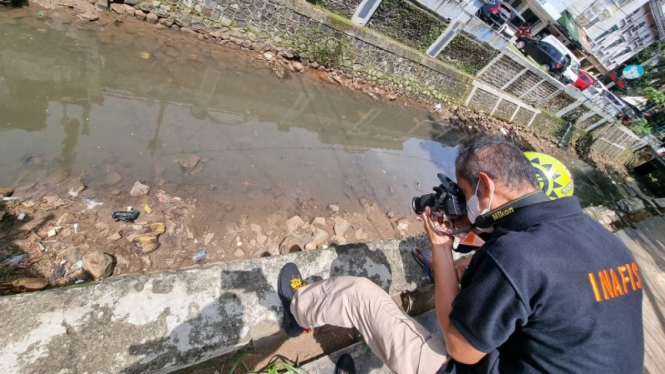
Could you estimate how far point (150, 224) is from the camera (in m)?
3.20

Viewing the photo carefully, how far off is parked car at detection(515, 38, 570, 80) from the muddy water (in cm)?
1385

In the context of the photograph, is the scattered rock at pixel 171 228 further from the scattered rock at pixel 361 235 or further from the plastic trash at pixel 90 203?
the scattered rock at pixel 361 235

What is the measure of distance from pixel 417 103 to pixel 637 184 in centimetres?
1367

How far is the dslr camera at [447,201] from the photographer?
192 centimetres

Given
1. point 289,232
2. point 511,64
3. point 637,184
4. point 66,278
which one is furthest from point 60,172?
point 637,184

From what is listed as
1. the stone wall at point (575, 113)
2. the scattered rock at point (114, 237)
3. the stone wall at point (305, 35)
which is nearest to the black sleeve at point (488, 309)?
the scattered rock at point (114, 237)

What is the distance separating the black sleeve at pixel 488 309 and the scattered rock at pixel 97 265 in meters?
2.98

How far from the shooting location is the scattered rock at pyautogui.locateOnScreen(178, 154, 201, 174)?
3877 mm

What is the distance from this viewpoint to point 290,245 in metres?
3.71

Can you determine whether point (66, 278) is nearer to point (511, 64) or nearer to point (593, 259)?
point (593, 259)

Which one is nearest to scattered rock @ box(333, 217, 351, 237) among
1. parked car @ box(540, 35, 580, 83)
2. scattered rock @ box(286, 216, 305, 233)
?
scattered rock @ box(286, 216, 305, 233)

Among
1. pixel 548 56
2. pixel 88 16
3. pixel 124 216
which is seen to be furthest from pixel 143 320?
pixel 548 56

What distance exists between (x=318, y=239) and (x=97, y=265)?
2318 mm

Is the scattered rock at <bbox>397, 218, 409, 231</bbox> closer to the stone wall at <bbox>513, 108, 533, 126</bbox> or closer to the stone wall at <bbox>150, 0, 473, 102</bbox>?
the stone wall at <bbox>150, 0, 473, 102</bbox>
